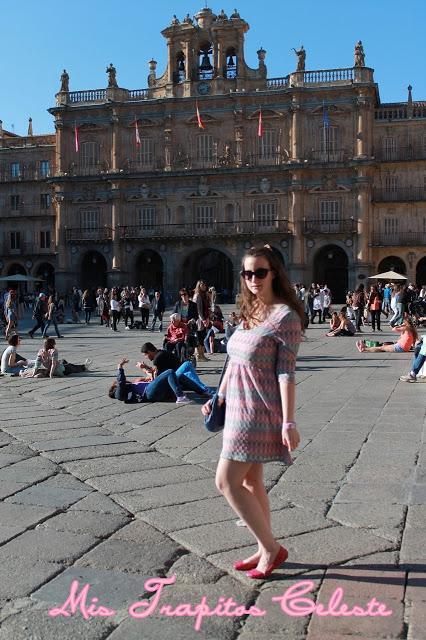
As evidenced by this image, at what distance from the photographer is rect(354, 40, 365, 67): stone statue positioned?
45688 mm

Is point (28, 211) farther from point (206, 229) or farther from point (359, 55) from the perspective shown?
point (359, 55)

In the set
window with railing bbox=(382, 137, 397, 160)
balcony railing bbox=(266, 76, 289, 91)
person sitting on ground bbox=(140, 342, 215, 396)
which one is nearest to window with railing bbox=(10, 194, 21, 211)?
balcony railing bbox=(266, 76, 289, 91)

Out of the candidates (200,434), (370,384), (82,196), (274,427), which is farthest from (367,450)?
(82,196)

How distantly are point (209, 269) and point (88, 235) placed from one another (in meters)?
9.11

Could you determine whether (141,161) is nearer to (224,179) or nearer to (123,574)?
(224,179)

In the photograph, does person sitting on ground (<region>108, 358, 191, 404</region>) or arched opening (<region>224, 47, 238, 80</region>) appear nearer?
person sitting on ground (<region>108, 358, 191, 404</region>)

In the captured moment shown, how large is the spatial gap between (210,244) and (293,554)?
43253 millimetres

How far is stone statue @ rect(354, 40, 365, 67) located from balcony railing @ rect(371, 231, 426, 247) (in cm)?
971

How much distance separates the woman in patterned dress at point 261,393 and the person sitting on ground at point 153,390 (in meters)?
6.12

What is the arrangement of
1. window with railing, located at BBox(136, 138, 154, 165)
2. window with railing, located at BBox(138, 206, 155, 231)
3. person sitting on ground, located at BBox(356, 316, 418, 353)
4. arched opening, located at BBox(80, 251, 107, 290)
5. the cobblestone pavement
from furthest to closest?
arched opening, located at BBox(80, 251, 107, 290) < window with railing, located at BBox(138, 206, 155, 231) < window with railing, located at BBox(136, 138, 154, 165) < person sitting on ground, located at BBox(356, 316, 418, 353) < the cobblestone pavement

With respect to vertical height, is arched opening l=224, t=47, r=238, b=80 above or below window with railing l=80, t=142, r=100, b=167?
above

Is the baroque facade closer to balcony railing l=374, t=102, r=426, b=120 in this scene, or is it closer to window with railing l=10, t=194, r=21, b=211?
balcony railing l=374, t=102, r=426, b=120

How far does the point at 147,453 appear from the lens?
290 inches

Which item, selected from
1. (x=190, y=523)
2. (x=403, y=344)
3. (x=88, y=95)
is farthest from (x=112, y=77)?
(x=190, y=523)
